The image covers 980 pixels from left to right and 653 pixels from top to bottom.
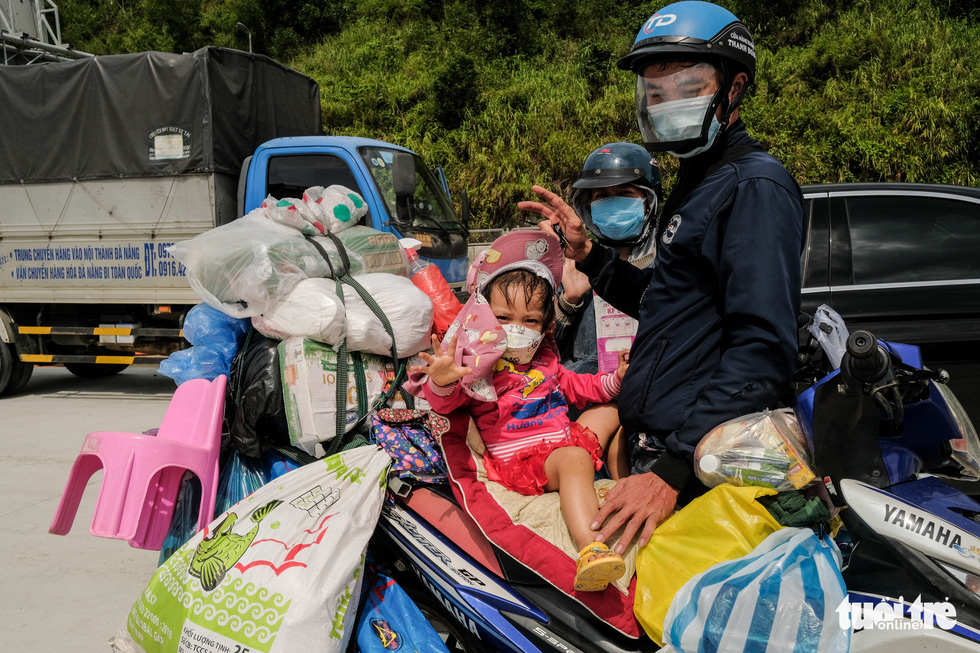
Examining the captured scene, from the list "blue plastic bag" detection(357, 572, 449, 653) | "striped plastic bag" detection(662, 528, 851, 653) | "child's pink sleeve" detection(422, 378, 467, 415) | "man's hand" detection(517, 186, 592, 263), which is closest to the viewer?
"striped plastic bag" detection(662, 528, 851, 653)

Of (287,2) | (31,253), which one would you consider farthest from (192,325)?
(287,2)

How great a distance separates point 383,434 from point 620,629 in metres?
0.86

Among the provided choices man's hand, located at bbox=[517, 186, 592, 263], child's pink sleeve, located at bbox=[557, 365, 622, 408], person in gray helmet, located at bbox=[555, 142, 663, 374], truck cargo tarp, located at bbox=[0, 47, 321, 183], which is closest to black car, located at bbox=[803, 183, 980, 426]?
person in gray helmet, located at bbox=[555, 142, 663, 374]

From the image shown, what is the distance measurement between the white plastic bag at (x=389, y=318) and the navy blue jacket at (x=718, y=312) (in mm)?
771

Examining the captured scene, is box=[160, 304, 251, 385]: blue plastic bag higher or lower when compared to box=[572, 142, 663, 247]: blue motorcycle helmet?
lower

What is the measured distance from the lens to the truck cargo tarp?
7406mm

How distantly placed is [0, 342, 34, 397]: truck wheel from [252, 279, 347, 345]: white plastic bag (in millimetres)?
7826

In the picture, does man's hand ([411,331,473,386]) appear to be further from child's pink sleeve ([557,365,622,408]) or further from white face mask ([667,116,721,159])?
white face mask ([667,116,721,159])

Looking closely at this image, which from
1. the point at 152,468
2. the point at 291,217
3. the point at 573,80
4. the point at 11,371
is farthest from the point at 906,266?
the point at 573,80

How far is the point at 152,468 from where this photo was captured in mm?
2014

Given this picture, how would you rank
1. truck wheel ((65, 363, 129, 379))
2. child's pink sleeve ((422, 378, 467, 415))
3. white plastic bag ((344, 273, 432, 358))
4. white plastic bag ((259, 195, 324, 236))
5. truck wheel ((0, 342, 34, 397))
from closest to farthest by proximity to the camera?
child's pink sleeve ((422, 378, 467, 415))
white plastic bag ((344, 273, 432, 358))
white plastic bag ((259, 195, 324, 236))
truck wheel ((0, 342, 34, 397))
truck wheel ((65, 363, 129, 379))

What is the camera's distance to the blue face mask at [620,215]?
2807 mm

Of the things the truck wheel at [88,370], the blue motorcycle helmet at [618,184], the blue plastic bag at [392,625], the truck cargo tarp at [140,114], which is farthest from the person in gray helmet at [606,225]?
the truck wheel at [88,370]

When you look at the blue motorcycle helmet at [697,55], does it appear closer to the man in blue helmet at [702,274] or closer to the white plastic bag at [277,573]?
the man in blue helmet at [702,274]
